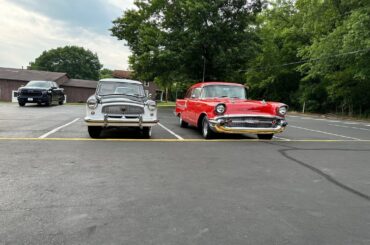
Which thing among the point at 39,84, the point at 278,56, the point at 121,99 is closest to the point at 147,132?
the point at 121,99

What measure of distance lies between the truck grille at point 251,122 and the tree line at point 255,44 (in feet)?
58.3

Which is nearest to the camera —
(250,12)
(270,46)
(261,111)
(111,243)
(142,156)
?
(111,243)

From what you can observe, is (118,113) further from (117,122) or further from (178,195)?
(178,195)

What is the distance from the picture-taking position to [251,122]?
9984 millimetres

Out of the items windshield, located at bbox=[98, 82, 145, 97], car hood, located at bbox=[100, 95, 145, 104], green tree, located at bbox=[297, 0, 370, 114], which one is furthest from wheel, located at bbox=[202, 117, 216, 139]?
green tree, located at bbox=[297, 0, 370, 114]

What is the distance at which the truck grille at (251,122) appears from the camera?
32.5 ft

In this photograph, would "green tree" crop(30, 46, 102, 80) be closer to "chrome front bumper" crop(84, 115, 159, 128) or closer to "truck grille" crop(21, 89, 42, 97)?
"truck grille" crop(21, 89, 42, 97)

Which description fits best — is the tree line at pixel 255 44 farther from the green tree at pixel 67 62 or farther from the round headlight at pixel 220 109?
the green tree at pixel 67 62

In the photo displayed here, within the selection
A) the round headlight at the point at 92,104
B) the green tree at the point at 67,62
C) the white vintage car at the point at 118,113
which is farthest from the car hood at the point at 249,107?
the green tree at the point at 67,62

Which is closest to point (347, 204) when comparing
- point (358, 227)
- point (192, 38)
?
point (358, 227)

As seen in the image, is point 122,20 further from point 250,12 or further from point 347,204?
point 347,204

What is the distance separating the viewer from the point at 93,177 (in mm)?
5371

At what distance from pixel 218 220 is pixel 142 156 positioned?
366 cm

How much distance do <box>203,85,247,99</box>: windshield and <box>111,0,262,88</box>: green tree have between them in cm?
2244
